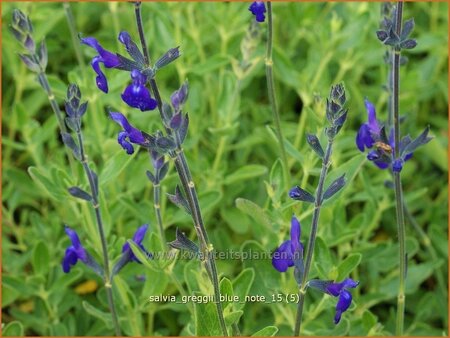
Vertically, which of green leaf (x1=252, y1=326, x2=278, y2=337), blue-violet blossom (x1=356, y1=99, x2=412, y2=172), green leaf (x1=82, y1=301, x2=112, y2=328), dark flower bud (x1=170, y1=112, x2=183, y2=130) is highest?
blue-violet blossom (x1=356, y1=99, x2=412, y2=172)

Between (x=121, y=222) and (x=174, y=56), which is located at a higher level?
(x=121, y=222)

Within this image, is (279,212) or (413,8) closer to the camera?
(279,212)

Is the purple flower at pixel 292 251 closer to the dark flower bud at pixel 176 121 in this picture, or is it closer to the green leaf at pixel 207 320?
the green leaf at pixel 207 320

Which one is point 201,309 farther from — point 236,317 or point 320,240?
point 320,240

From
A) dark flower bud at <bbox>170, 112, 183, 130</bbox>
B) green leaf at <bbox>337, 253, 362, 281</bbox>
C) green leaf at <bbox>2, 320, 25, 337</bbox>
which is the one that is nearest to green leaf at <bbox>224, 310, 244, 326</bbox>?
green leaf at <bbox>337, 253, 362, 281</bbox>

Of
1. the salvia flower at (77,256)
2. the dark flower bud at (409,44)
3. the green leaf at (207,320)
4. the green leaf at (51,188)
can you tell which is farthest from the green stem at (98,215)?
the dark flower bud at (409,44)

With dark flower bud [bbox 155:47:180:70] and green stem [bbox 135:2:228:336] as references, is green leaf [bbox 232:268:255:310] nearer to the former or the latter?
green stem [bbox 135:2:228:336]

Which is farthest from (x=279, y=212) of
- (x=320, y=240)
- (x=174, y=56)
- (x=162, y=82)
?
(x=162, y=82)

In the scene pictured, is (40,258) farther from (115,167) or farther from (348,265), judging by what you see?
(348,265)

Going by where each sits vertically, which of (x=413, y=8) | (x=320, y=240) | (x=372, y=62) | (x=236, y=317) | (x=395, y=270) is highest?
(x=413, y=8)
